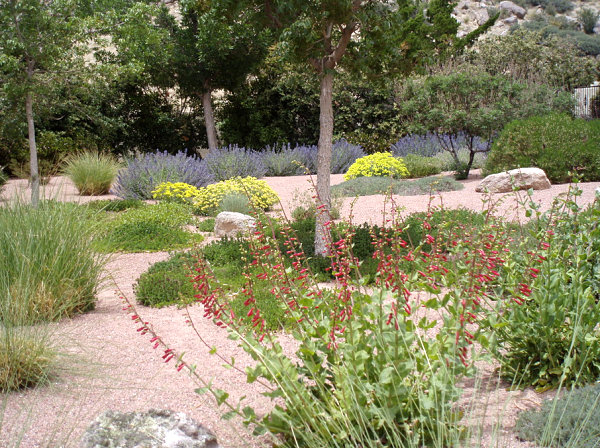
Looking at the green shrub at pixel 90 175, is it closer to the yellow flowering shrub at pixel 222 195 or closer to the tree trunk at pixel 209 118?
the yellow flowering shrub at pixel 222 195

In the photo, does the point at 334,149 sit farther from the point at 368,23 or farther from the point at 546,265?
the point at 546,265

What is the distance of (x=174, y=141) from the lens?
791 inches

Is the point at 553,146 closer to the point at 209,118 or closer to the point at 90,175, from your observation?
the point at 90,175

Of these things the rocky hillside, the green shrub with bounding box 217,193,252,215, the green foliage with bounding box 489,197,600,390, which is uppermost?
the rocky hillside

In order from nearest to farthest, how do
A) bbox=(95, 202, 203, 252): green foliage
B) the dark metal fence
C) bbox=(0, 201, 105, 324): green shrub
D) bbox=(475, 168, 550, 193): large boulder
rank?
bbox=(0, 201, 105, 324): green shrub < bbox=(95, 202, 203, 252): green foliage < bbox=(475, 168, 550, 193): large boulder < the dark metal fence

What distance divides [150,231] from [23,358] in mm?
4812

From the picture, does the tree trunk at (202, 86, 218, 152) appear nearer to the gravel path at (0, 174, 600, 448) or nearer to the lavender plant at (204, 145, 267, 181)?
the lavender plant at (204, 145, 267, 181)

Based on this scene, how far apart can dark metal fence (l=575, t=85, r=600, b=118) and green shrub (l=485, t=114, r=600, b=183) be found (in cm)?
1052

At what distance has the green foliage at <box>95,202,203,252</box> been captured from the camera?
23.8 feet

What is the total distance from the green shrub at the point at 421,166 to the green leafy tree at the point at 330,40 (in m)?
7.30

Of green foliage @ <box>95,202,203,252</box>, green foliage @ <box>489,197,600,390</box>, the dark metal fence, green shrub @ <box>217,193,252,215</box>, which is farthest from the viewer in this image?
the dark metal fence

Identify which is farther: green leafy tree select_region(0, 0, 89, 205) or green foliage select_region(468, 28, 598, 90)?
green foliage select_region(468, 28, 598, 90)

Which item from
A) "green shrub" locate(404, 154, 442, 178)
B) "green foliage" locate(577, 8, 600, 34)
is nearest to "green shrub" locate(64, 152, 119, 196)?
"green shrub" locate(404, 154, 442, 178)

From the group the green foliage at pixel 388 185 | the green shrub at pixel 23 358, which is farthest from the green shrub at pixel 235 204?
the green shrub at pixel 23 358
